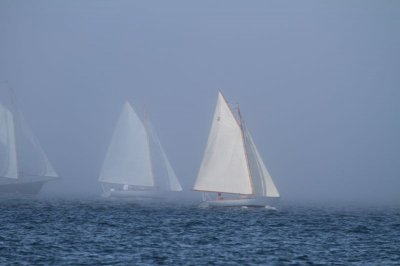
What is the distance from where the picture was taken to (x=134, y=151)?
482 feet

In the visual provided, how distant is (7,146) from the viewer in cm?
15850

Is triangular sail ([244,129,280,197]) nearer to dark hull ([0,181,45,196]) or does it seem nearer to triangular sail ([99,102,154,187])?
triangular sail ([99,102,154,187])

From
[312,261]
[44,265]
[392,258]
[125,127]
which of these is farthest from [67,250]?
[125,127]

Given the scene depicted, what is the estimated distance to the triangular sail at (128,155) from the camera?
477 feet

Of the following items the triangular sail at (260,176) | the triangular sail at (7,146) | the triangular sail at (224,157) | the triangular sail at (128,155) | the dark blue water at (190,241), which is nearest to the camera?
the dark blue water at (190,241)

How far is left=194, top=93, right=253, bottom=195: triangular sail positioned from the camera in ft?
325

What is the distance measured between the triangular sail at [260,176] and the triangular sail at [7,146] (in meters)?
73.2

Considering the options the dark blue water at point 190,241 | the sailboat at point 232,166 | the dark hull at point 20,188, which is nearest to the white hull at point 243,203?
the sailboat at point 232,166

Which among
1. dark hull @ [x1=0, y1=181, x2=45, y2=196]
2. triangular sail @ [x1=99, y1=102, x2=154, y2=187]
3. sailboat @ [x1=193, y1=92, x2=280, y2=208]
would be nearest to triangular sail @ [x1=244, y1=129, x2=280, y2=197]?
sailboat @ [x1=193, y1=92, x2=280, y2=208]

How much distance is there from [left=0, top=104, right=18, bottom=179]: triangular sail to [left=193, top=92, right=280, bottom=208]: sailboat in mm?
67725

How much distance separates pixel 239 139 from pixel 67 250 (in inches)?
1972

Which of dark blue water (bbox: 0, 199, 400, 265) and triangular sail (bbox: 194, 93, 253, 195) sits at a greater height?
triangular sail (bbox: 194, 93, 253, 195)

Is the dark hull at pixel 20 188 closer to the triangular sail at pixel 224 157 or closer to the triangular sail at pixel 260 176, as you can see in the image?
the triangular sail at pixel 224 157

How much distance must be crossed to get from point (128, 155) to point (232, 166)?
50952mm
